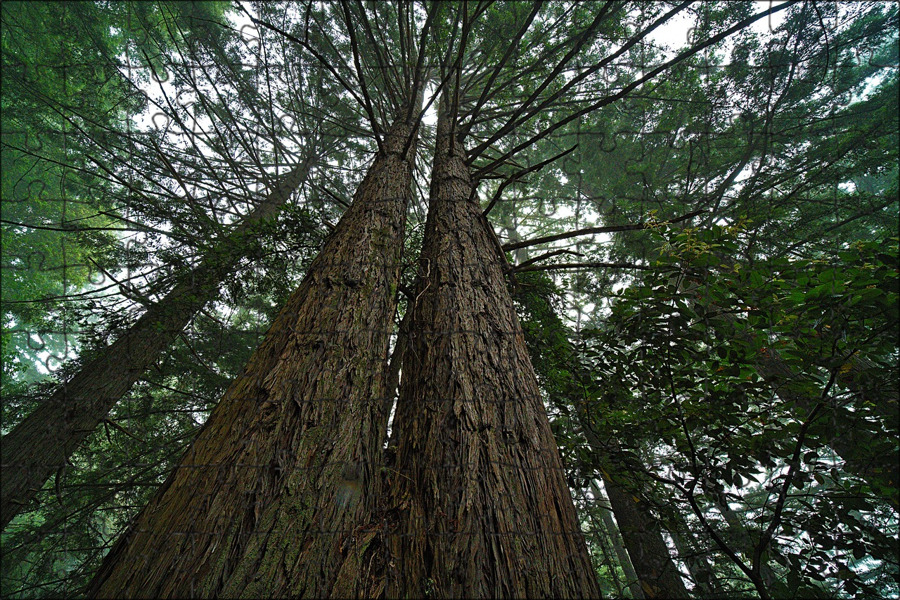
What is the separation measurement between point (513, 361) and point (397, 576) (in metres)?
0.80

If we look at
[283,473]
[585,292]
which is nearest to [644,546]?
A: [585,292]

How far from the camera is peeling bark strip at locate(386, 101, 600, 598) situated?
84cm

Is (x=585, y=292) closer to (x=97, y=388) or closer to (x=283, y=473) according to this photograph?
(x=283, y=473)

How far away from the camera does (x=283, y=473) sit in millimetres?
953

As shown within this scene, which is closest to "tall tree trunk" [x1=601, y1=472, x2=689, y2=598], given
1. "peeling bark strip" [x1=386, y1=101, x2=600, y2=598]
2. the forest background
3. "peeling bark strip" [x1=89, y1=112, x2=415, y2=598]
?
the forest background

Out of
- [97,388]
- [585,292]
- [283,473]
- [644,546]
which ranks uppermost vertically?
[585,292]

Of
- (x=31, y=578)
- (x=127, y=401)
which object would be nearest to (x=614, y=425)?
(x=31, y=578)

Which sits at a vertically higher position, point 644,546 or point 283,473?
point 644,546

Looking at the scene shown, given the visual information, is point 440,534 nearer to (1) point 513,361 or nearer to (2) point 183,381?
(1) point 513,361

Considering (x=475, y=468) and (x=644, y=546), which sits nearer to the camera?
(x=475, y=468)

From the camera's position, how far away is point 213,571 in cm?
76

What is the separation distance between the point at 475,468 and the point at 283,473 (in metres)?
0.55

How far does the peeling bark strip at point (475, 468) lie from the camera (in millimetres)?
838

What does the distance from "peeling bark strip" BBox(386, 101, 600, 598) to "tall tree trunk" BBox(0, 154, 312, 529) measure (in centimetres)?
173
